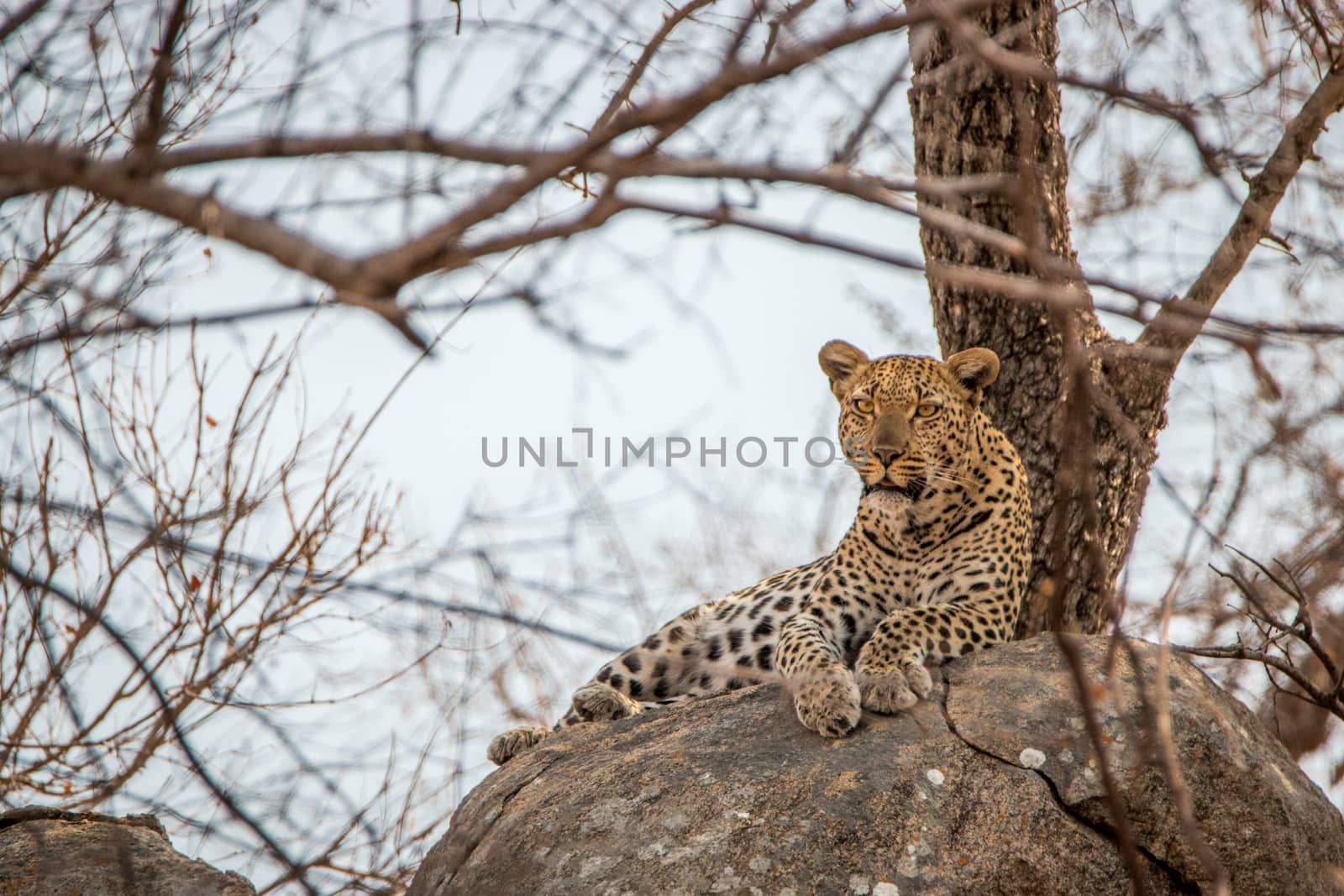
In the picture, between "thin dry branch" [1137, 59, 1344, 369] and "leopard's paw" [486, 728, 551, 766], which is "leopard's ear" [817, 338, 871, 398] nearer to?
"thin dry branch" [1137, 59, 1344, 369]

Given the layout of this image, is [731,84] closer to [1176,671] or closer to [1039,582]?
[1176,671]

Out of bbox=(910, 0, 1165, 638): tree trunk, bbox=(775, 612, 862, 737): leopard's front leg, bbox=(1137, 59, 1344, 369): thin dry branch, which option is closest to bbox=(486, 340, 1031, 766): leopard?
bbox=(775, 612, 862, 737): leopard's front leg

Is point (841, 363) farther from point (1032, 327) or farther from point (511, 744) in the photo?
point (511, 744)

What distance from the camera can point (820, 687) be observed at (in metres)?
6.19

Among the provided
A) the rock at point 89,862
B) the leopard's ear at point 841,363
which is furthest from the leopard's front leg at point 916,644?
the rock at point 89,862

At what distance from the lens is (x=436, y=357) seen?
298 centimetres

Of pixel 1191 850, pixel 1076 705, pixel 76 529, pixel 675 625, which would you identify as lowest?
pixel 1191 850

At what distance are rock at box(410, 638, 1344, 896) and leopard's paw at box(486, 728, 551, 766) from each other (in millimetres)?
757

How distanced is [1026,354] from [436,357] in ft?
21.3

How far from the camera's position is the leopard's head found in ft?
25.9

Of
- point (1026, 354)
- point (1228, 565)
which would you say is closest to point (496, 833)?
point (1228, 565)

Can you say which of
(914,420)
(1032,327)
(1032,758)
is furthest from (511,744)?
(1032,327)

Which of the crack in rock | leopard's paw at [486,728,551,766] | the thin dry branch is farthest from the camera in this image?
the thin dry branch

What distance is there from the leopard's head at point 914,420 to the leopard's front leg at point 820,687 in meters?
1.32
